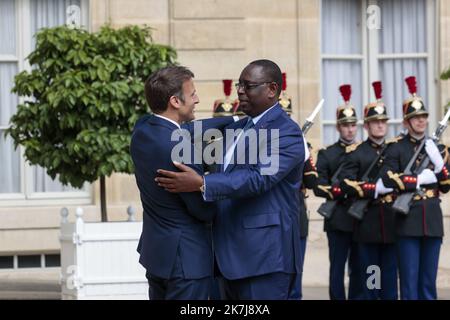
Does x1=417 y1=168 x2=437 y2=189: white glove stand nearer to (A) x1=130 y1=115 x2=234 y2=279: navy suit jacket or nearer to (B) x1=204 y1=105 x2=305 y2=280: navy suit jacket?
(B) x1=204 y1=105 x2=305 y2=280: navy suit jacket

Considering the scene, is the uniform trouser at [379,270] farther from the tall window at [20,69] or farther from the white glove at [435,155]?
the tall window at [20,69]

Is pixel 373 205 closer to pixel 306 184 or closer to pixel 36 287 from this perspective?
pixel 306 184

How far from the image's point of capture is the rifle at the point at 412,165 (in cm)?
1141

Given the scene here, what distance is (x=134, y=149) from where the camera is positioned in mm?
7273

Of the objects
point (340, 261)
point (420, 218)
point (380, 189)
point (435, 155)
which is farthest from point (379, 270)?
point (435, 155)

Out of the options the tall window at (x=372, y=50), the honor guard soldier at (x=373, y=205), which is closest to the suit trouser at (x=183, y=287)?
the honor guard soldier at (x=373, y=205)

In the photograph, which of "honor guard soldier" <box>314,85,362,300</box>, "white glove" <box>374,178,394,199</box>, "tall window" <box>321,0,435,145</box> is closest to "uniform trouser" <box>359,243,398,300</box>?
"honor guard soldier" <box>314,85,362,300</box>

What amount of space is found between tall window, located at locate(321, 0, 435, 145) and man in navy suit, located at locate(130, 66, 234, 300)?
7909mm

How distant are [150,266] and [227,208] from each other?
0.51 metres

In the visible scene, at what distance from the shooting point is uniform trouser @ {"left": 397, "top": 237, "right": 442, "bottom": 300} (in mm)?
11477

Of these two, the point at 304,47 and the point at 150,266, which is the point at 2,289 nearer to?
the point at 304,47

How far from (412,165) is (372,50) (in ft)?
12.1
